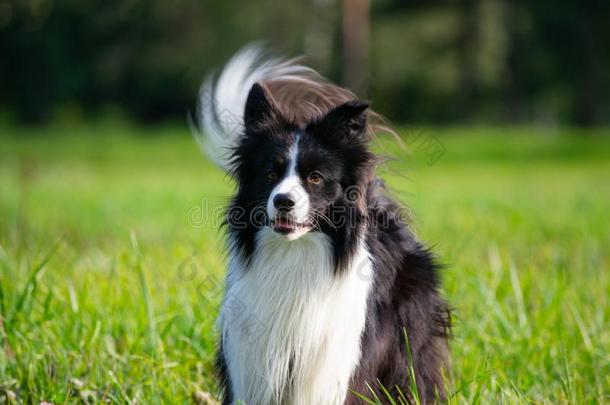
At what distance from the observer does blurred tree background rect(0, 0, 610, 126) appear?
27.7 meters

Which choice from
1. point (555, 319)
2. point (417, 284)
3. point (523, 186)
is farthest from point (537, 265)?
point (523, 186)

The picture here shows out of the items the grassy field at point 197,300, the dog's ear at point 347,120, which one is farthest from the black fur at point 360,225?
the grassy field at point 197,300

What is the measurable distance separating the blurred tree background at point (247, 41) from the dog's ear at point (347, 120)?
20.2 meters

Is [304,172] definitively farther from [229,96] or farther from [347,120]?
[229,96]

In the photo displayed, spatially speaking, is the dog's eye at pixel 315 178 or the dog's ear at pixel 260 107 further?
the dog's ear at pixel 260 107

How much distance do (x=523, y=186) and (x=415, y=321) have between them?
10702 millimetres

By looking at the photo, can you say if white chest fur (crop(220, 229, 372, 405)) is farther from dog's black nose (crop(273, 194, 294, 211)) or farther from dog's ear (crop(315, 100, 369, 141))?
dog's ear (crop(315, 100, 369, 141))

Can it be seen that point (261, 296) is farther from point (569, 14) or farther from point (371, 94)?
point (569, 14)

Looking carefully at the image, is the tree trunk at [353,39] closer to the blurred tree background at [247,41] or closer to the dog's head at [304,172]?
the blurred tree background at [247,41]

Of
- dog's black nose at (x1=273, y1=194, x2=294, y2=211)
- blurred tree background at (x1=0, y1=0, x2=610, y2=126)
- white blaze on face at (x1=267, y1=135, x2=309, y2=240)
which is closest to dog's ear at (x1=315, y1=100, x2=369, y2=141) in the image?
white blaze on face at (x1=267, y1=135, x2=309, y2=240)

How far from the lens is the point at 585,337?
12.5 ft

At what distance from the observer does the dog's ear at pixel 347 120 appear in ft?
10.3

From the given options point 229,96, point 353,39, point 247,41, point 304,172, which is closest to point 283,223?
point 304,172

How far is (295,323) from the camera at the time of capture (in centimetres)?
310
